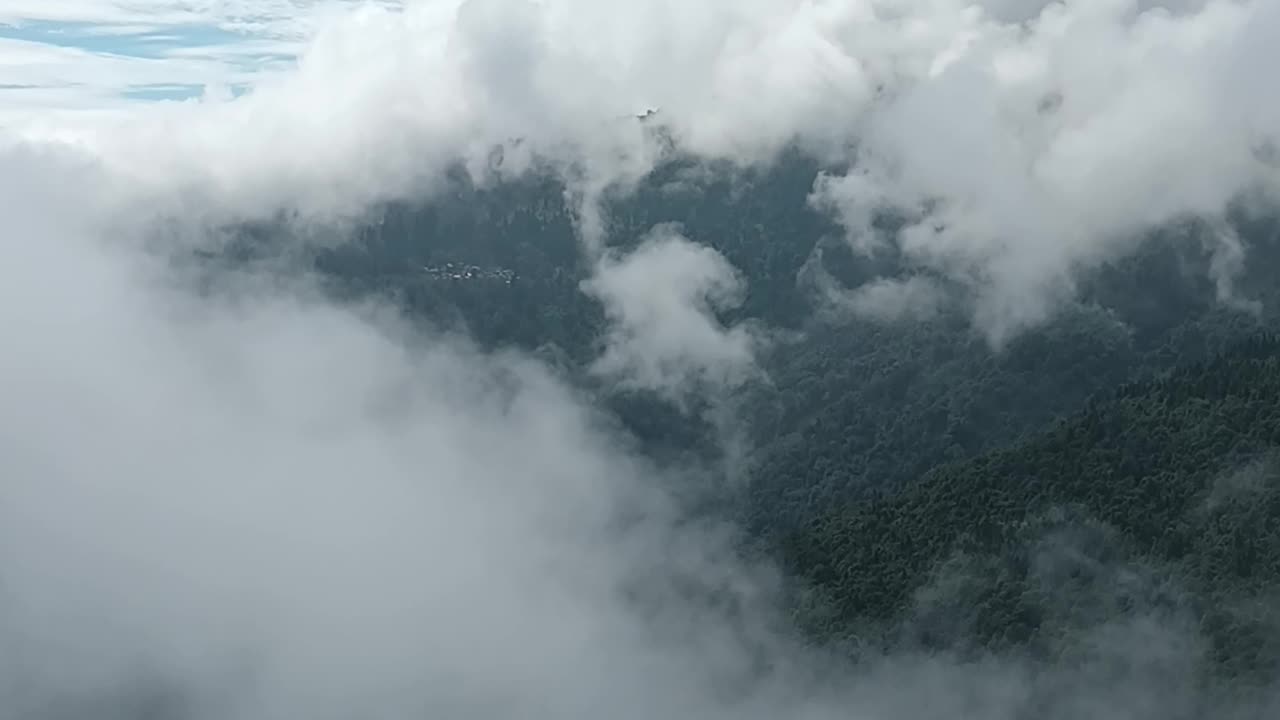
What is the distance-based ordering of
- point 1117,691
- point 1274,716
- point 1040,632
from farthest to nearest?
1. point 1040,632
2. point 1117,691
3. point 1274,716

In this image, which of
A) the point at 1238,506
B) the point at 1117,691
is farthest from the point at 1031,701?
the point at 1238,506

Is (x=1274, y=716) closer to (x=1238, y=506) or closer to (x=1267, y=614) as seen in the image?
(x=1267, y=614)

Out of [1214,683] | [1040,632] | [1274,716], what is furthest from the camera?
[1040,632]

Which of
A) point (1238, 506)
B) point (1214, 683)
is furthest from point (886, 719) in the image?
point (1238, 506)

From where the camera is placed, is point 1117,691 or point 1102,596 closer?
point 1117,691

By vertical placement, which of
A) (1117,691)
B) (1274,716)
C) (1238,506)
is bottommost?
(1274,716)

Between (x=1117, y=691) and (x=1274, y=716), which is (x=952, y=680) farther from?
(x=1274, y=716)

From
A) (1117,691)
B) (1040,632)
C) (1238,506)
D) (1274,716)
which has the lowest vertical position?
(1274,716)

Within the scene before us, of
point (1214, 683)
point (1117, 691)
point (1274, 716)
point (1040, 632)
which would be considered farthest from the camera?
point (1040, 632)

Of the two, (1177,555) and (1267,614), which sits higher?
(1177,555)
